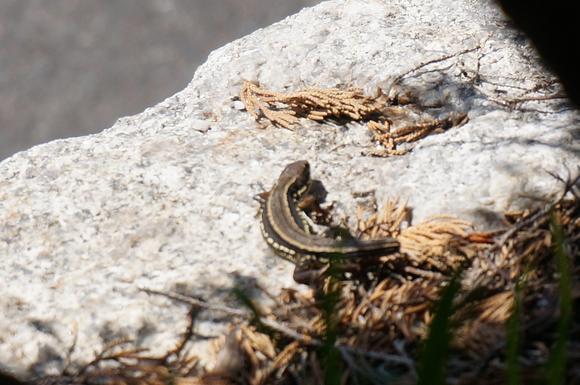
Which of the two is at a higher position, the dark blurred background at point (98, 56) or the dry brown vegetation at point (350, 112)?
the dark blurred background at point (98, 56)

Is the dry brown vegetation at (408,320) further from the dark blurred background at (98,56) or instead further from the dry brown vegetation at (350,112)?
the dark blurred background at (98,56)

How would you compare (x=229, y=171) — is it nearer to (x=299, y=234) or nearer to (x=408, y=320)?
(x=299, y=234)

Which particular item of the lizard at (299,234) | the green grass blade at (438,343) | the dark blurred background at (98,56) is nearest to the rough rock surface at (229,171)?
the lizard at (299,234)

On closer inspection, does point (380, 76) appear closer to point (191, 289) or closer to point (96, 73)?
point (191, 289)

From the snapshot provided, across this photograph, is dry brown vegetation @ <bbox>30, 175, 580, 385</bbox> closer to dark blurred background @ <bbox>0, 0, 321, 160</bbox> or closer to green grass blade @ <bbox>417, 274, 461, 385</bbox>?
green grass blade @ <bbox>417, 274, 461, 385</bbox>

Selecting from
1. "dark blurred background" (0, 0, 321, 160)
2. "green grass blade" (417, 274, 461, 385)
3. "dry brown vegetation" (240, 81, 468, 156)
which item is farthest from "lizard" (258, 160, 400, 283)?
"dark blurred background" (0, 0, 321, 160)

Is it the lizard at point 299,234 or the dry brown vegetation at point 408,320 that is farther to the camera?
the lizard at point 299,234

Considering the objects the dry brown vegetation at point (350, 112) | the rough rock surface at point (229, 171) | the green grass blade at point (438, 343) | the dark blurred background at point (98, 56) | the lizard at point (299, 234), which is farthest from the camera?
the dark blurred background at point (98, 56)
